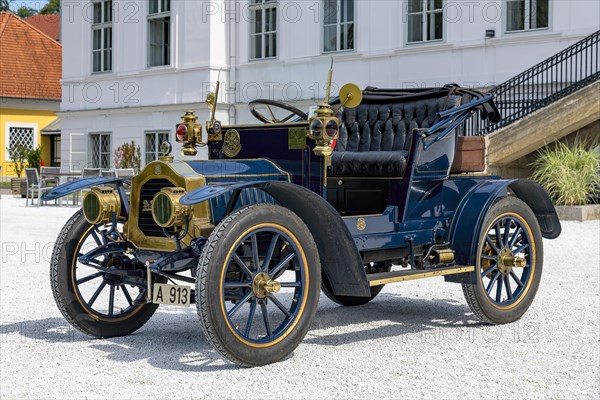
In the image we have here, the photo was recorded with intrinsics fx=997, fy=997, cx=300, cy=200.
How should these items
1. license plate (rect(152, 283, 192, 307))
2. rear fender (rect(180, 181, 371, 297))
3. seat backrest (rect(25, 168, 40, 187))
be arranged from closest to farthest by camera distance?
license plate (rect(152, 283, 192, 307)), rear fender (rect(180, 181, 371, 297)), seat backrest (rect(25, 168, 40, 187))

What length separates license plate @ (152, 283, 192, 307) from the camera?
552 centimetres

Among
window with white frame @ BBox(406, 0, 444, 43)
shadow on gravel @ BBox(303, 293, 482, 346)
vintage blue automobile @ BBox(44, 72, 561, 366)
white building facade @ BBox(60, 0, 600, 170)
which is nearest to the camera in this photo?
vintage blue automobile @ BBox(44, 72, 561, 366)

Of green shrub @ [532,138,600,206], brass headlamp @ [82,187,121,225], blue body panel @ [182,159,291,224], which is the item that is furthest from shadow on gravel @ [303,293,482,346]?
green shrub @ [532,138,600,206]

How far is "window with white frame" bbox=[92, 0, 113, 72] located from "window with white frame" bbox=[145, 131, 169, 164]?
262 cm

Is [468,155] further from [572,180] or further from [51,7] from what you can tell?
[51,7]

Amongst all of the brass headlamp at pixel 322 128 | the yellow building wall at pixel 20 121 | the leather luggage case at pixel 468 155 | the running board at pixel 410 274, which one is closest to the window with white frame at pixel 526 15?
the leather luggage case at pixel 468 155

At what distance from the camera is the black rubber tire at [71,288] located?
636 centimetres

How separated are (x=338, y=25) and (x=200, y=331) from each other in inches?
645

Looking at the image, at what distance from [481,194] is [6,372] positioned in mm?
3501

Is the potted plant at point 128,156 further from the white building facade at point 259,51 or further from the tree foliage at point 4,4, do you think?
the tree foliage at point 4,4

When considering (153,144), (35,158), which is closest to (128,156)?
(153,144)

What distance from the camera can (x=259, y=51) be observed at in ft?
79.1

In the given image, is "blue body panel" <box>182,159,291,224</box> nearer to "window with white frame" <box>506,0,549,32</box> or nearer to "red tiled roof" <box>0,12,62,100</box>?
"window with white frame" <box>506,0,549,32</box>

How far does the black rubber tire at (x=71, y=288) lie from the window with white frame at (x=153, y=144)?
62.9ft
